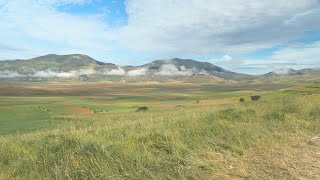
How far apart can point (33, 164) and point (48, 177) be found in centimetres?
107

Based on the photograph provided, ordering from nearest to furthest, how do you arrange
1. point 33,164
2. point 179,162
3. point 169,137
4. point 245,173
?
point 245,173
point 179,162
point 33,164
point 169,137

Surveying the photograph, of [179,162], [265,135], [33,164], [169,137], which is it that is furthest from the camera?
[265,135]

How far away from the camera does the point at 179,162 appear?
25.3 ft

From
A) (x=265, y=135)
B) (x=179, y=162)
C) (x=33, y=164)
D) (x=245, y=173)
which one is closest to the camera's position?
(x=245, y=173)

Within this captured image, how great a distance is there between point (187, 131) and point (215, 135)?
36.0 inches

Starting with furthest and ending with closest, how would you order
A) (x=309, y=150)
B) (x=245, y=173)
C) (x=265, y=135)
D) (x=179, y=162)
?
(x=265, y=135), (x=309, y=150), (x=179, y=162), (x=245, y=173)

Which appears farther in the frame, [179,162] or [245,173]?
[179,162]

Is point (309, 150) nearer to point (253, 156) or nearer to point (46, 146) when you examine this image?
point (253, 156)

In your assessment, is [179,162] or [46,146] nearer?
[179,162]

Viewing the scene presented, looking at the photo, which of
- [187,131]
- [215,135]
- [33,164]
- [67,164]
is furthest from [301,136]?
[33,164]

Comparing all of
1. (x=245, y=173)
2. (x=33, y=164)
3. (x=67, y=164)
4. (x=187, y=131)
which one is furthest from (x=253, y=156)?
(x=33, y=164)

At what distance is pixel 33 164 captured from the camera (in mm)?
8250

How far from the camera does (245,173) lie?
7191 millimetres

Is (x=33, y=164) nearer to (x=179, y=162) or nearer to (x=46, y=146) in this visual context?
(x=46, y=146)
